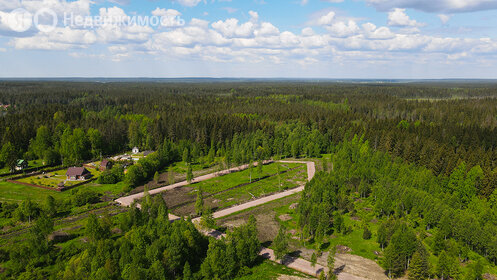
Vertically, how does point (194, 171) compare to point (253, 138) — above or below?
below

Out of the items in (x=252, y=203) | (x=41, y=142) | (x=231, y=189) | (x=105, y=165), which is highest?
(x=41, y=142)

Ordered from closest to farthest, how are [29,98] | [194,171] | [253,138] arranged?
[194,171]
[253,138]
[29,98]

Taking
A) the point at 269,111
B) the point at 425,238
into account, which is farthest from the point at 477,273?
the point at 269,111

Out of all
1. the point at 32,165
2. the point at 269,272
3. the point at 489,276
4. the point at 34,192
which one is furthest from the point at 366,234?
the point at 32,165

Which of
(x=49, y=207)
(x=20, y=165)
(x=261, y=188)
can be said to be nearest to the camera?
(x=49, y=207)

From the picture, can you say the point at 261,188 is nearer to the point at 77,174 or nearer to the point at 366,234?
the point at 366,234

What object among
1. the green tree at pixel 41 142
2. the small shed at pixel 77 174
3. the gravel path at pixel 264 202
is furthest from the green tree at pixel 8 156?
the gravel path at pixel 264 202

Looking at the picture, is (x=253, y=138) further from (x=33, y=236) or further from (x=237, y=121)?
(x=33, y=236)

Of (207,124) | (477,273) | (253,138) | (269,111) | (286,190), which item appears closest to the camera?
(477,273)
